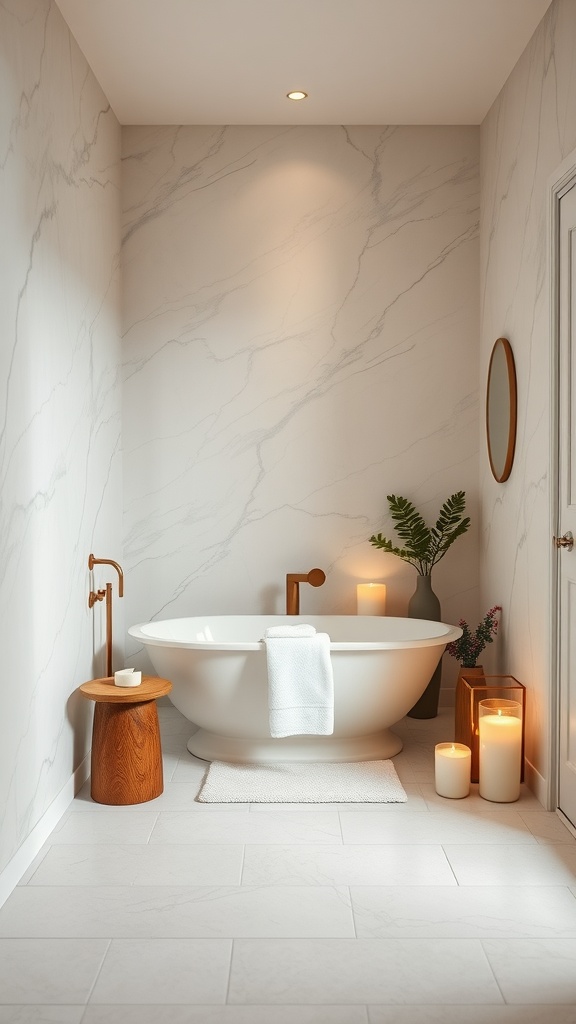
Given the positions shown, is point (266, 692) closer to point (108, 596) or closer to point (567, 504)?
point (108, 596)

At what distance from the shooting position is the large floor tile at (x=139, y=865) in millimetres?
2564

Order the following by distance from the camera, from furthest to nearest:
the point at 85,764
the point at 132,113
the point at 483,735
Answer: the point at 132,113 → the point at 85,764 → the point at 483,735

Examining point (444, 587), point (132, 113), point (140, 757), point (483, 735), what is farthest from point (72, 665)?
point (132, 113)

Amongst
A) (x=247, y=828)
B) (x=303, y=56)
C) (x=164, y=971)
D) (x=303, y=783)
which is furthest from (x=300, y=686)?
(x=303, y=56)

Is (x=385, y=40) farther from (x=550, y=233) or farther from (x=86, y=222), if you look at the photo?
(x=86, y=222)

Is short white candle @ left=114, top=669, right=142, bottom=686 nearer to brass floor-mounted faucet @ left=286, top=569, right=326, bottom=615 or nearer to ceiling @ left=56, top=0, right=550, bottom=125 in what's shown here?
brass floor-mounted faucet @ left=286, top=569, right=326, bottom=615

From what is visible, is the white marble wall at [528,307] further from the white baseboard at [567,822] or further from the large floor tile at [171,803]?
the large floor tile at [171,803]

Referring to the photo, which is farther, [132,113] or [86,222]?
[132,113]

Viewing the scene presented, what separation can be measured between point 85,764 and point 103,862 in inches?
31.1

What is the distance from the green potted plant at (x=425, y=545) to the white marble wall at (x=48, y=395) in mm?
1350

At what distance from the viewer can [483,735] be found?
3.21m

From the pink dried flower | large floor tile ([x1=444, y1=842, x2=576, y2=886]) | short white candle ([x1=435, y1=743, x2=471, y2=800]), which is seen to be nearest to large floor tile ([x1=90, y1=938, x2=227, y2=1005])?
large floor tile ([x1=444, y1=842, x2=576, y2=886])

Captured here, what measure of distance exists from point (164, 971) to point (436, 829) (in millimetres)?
1154

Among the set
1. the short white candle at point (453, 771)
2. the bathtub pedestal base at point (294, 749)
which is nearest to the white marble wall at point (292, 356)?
the bathtub pedestal base at point (294, 749)
